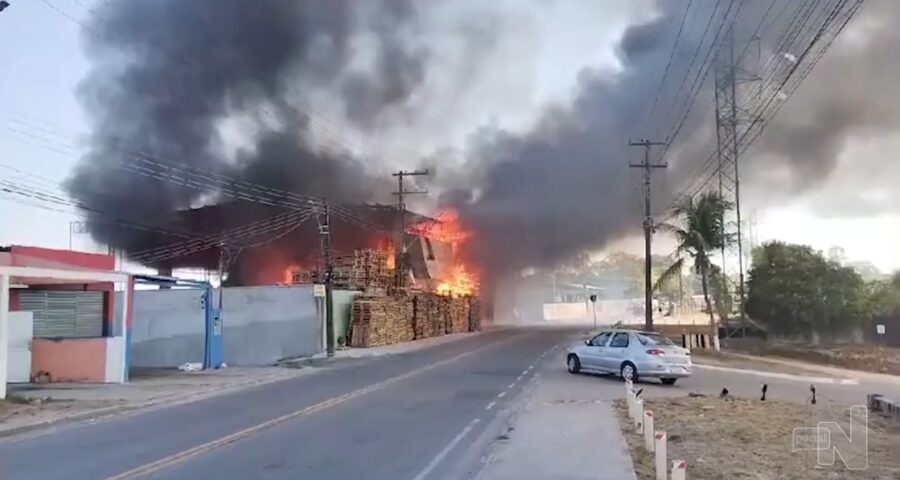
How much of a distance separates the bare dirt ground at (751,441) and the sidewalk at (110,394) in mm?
9086

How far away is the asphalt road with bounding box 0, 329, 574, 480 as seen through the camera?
28.8ft

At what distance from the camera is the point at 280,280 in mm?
55719

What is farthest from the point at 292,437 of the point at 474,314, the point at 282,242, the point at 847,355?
the point at 474,314

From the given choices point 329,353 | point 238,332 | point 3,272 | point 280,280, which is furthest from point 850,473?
point 280,280

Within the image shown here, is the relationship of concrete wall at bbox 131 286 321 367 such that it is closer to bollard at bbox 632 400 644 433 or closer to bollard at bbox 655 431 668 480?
bollard at bbox 632 400 644 433

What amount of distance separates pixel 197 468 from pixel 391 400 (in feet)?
23.2

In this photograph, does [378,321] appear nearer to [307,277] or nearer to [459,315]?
[307,277]

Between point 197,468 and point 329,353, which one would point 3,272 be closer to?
point 197,468

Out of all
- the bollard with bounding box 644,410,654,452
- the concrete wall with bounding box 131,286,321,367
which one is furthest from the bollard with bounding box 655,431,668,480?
the concrete wall with bounding box 131,286,321,367

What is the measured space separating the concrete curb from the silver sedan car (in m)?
8.38

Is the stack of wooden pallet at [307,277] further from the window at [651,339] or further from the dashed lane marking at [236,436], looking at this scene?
the window at [651,339]

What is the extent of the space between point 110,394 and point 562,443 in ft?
38.4

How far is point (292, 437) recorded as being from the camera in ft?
36.0

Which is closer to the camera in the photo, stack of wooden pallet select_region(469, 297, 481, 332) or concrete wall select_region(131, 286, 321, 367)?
concrete wall select_region(131, 286, 321, 367)
